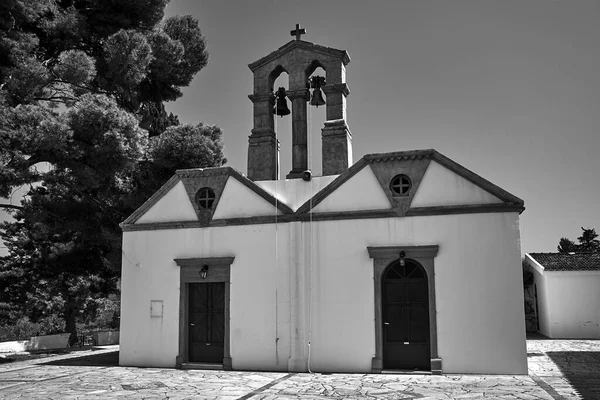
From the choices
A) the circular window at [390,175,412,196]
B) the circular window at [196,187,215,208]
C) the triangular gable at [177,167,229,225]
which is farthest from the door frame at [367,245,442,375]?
the circular window at [196,187,215,208]

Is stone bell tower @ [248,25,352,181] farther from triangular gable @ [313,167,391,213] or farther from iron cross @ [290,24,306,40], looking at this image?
triangular gable @ [313,167,391,213]

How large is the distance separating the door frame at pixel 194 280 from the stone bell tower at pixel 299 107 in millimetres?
2337

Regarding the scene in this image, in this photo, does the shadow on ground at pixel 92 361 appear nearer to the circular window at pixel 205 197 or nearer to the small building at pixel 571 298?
the circular window at pixel 205 197

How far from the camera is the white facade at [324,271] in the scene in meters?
12.1

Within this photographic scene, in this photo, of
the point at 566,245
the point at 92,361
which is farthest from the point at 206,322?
the point at 566,245

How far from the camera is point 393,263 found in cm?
1284

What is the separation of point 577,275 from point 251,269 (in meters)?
15.5

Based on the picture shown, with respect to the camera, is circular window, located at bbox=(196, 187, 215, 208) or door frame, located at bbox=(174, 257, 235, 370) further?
circular window, located at bbox=(196, 187, 215, 208)

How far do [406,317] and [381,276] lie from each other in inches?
39.4

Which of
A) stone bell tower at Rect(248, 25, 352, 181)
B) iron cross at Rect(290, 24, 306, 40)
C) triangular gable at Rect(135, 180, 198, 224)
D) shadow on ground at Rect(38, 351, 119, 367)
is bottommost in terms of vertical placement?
shadow on ground at Rect(38, 351, 119, 367)

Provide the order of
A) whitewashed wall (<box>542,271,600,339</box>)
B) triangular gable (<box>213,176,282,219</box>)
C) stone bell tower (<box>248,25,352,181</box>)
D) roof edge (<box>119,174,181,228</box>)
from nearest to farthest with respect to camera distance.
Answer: triangular gable (<box>213,176,282,219</box>) → stone bell tower (<box>248,25,352,181</box>) → roof edge (<box>119,174,181,228</box>) → whitewashed wall (<box>542,271,600,339</box>)

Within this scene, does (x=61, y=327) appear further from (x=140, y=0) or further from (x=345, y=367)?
(x=345, y=367)

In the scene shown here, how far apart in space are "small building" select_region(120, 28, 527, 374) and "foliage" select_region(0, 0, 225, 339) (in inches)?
136

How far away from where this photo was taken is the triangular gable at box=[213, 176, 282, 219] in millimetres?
13875
